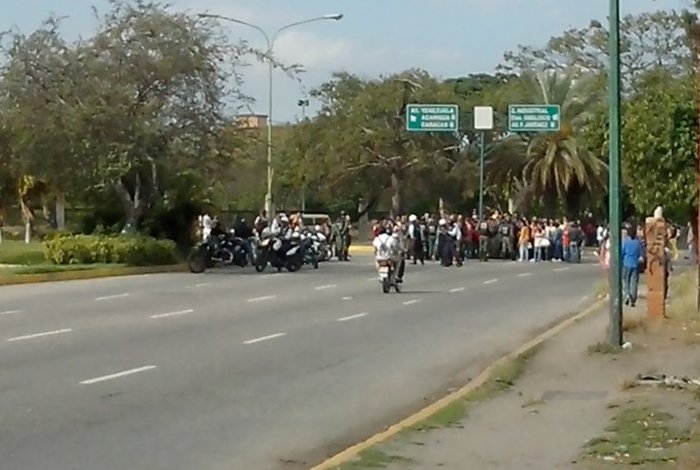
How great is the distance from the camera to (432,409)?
13.4 meters

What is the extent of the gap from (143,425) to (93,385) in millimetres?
2842

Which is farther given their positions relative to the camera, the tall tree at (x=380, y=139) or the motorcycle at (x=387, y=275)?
the tall tree at (x=380, y=139)

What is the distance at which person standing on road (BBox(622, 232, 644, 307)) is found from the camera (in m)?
27.1

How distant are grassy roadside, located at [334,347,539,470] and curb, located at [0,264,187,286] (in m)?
20.4

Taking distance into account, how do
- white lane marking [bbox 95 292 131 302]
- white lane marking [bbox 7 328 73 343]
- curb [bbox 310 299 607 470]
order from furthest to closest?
Result: 1. white lane marking [bbox 95 292 131 302]
2. white lane marking [bbox 7 328 73 343]
3. curb [bbox 310 299 607 470]

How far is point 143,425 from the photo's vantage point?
12.7 meters

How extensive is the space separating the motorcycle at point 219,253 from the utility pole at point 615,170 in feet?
79.8

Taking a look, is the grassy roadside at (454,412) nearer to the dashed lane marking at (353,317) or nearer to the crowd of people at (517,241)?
the dashed lane marking at (353,317)

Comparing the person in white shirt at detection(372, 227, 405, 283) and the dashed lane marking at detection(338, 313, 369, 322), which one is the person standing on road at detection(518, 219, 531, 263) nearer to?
the person in white shirt at detection(372, 227, 405, 283)

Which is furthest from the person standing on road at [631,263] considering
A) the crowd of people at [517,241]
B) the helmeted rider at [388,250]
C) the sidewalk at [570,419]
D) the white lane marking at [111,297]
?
the crowd of people at [517,241]

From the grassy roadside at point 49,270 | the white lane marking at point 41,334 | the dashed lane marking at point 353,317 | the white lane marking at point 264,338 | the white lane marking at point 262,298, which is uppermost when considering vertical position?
the grassy roadside at point 49,270

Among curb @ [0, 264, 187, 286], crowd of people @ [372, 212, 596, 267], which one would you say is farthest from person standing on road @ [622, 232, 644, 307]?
crowd of people @ [372, 212, 596, 267]

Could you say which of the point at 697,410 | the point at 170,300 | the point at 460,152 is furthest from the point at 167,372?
the point at 460,152

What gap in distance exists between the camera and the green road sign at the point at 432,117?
60.9 meters
